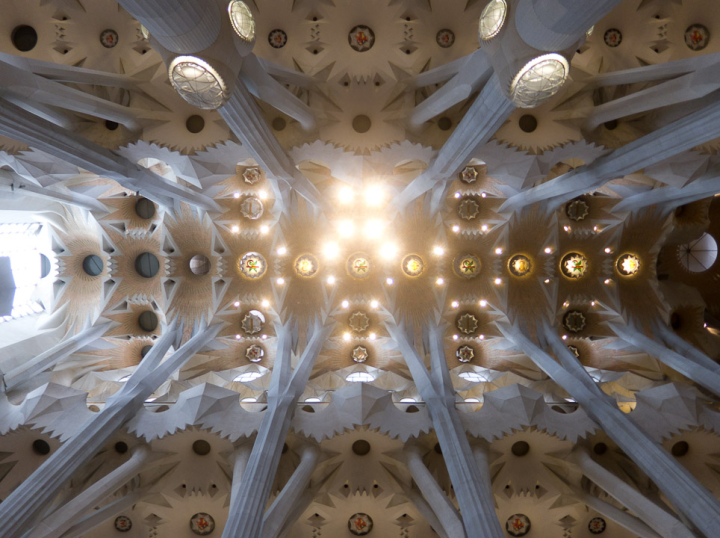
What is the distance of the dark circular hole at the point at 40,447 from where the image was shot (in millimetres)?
10180

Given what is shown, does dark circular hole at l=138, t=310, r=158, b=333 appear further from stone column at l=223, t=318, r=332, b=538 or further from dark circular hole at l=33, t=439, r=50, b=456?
stone column at l=223, t=318, r=332, b=538

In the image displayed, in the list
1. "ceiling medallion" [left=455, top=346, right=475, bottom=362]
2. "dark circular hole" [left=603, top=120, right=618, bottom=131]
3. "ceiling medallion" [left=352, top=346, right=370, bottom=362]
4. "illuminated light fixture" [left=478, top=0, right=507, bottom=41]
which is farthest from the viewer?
"ceiling medallion" [left=455, top=346, right=475, bottom=362]

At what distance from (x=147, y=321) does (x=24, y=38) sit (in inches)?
294

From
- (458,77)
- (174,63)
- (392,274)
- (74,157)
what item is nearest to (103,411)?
(74,157)

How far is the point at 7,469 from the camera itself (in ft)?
33.1

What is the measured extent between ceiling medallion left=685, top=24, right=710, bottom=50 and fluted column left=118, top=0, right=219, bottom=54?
31.3 ft

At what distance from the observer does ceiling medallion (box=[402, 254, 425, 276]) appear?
541 inches

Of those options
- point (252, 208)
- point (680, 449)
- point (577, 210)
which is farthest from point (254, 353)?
point (680, 449)

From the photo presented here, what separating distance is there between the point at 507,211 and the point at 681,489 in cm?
732

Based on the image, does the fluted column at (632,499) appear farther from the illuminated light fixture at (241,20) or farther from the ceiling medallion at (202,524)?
the illuminated light fixture at (241,20)

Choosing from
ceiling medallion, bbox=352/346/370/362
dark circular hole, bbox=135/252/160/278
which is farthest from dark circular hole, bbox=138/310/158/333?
ceiling medallion, bbox=352/346/370/362

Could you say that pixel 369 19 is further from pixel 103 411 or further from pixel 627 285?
pixel 627 285

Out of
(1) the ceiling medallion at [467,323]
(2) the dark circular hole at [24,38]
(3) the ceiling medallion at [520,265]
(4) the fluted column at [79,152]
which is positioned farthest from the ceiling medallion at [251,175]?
(3) the ceiling medallion at [520,265]

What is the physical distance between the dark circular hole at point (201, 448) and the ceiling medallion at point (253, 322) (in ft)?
11.5
